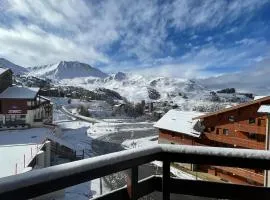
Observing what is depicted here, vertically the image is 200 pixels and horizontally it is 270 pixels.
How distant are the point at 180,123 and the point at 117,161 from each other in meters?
31.5

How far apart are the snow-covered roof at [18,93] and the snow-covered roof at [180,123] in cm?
1853

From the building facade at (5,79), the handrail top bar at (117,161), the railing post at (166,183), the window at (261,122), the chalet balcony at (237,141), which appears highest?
the building facade at (5,79)

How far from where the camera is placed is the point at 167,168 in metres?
2.37

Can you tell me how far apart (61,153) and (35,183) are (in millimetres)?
28862

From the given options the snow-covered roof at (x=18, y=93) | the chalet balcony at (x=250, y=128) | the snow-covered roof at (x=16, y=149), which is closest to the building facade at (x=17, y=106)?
the snow-covered roof at (x=18, y=93)

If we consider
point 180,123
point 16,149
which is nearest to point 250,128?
point 180,123

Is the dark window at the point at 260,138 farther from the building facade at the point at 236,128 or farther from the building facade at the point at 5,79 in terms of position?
the building facade at the point at 5,79

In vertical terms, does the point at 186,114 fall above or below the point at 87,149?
above

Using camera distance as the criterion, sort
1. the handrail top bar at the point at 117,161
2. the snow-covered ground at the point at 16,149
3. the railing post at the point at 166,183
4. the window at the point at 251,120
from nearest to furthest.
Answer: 1. the handrail top bar at the point at 117,161
2. the railing post at the point at 166,183
3. the snow-covered ground at the point at 16,149
4. the window at the point at 251,120

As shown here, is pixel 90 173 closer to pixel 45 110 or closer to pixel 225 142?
pixel 225 142

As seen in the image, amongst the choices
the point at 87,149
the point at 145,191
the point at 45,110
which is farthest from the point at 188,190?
the point at 45,110

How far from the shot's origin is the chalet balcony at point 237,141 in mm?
24295

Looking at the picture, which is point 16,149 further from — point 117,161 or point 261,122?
point 117,161

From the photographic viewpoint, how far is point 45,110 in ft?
164
